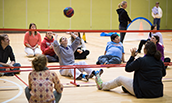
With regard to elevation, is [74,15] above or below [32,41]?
above

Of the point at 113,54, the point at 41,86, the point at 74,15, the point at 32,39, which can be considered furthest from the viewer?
the point at 74,15

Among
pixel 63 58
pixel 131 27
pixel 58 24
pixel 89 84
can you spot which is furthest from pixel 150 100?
pixel 58 24

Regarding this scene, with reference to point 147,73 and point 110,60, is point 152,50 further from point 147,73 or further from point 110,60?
point 110,60

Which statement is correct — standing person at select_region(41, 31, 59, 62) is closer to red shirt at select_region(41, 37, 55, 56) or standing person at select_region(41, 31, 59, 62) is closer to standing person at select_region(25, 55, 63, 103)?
red shirt at select_region(41, 37, 55, 56)

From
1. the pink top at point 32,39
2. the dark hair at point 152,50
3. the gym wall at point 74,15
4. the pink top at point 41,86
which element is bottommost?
the pink top at point 41,86

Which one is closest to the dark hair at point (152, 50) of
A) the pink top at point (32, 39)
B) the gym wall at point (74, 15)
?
the pink top at point (32, 39)

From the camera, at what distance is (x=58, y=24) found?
17.3 m

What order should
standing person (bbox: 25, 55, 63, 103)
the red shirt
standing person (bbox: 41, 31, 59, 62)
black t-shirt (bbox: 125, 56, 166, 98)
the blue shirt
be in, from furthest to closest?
1. the red shirt
2. standing person (bbox: 41, 31, 59, 62)
3. the blue shirt
4. black t-shirt (bbox: 125, 56, 166, 98)
5. standing person (bbox: 25, 55, 63, 103)

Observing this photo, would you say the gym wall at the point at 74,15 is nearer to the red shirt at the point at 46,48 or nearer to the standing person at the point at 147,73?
the red shirt at the point at 46,48

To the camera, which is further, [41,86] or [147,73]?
[147,73]

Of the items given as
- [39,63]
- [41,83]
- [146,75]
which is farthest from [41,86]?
[146,75]

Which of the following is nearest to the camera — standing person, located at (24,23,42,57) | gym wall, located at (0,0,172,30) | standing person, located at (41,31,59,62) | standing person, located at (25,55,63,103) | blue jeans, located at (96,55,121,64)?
standing person, located at (25,55,63,103)

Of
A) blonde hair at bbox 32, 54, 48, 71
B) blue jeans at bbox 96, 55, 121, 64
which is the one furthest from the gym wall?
blonde hair at bbox 32, 54, 48, 71

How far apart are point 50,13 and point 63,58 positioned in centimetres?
1262
